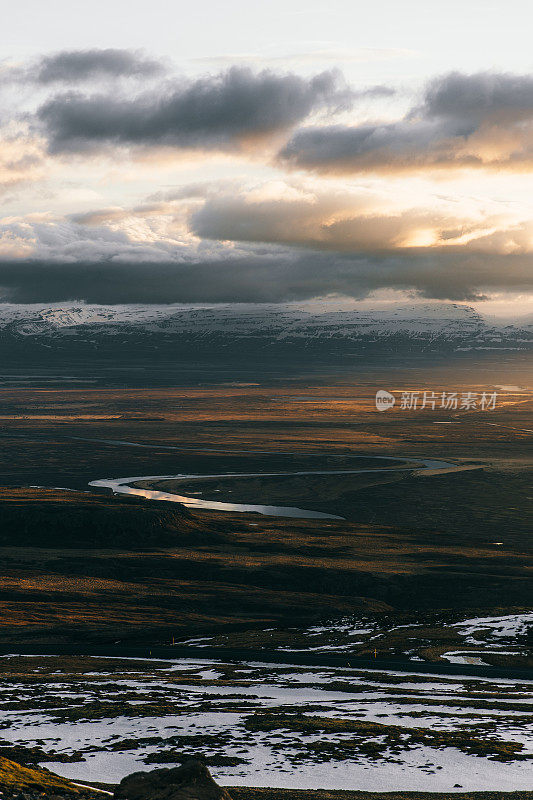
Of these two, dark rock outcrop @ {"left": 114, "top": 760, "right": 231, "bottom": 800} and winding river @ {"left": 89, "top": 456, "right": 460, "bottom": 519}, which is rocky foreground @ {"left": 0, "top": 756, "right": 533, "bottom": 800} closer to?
dark rock outcrop @ {"left": 114, "top": 760, "right": 231, "bottom": 800}

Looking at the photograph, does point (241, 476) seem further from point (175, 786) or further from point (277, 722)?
point (175, 786)

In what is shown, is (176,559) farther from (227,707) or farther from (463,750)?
(463,750)

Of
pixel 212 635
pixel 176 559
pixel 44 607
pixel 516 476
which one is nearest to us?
pixel 212 635

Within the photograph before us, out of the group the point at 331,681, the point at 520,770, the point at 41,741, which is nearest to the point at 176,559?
the point at 331,681

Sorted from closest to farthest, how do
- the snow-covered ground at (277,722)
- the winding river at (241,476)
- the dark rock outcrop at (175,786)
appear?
the dark rock outcrop at (175,786)
the snow-covered ground at (277,722)
the winding river at (241,476)

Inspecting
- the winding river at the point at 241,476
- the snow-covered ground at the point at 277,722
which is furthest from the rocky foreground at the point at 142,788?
the winding river at the point at 241,476

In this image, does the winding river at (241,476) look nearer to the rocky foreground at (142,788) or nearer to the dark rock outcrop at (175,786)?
the rocky foreground at (142,788)

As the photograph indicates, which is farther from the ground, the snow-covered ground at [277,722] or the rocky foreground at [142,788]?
the rocky foreground at [142,788]

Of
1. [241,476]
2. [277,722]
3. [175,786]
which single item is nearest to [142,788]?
[175,786]
